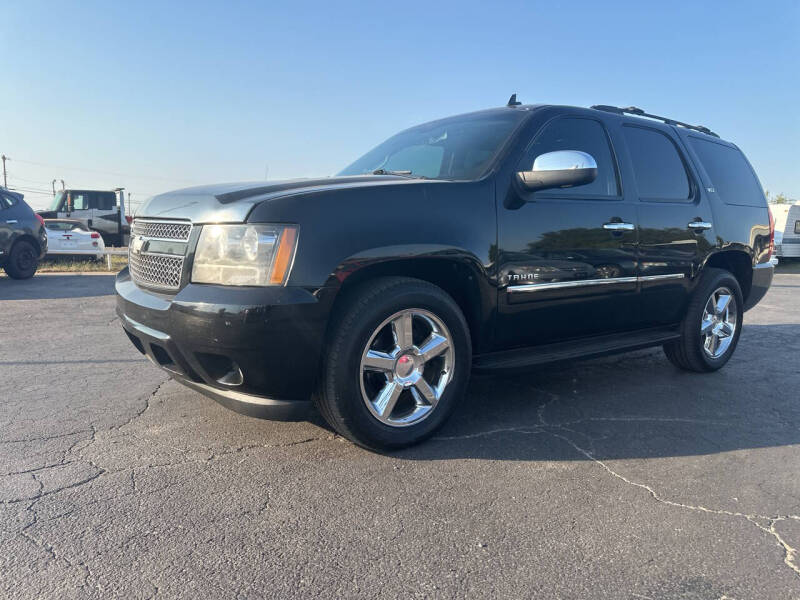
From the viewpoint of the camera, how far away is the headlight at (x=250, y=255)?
259 cm

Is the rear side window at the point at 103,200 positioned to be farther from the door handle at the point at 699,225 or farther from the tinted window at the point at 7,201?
the door handle at the point at 699,225

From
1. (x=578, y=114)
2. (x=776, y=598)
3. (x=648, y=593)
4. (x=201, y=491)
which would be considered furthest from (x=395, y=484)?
(x=578, y=114)

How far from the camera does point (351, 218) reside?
2.77m

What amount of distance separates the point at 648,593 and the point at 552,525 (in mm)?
467

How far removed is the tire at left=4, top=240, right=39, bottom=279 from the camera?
10336mm

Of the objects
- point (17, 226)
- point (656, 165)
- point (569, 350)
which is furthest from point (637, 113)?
point (17, 226)

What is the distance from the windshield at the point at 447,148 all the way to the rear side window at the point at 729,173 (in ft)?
6.58

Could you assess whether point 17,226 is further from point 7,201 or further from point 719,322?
point 719,322

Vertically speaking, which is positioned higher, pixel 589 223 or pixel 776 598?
pixel 589 223

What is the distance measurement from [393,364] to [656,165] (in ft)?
8.74

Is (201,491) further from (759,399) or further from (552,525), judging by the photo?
(759,399)

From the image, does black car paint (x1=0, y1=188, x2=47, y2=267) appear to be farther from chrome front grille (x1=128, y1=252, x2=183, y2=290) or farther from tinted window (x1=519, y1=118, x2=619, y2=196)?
tinted window (x1=519, y1=118, x2=619, y2=196)

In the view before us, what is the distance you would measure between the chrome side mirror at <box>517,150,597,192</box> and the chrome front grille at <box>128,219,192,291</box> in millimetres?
1838

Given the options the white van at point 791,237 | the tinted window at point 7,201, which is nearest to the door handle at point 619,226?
the tinted window at point 7,201
